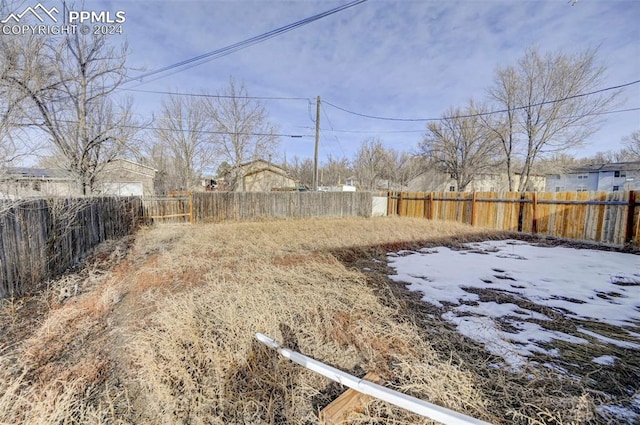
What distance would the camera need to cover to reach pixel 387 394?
4.95 ft

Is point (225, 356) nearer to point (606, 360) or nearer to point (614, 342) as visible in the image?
point (606, 360)

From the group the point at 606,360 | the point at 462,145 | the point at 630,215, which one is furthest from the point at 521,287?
the point at 462,145

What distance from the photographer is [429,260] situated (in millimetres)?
5469

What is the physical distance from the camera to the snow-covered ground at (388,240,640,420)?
8.10 ft

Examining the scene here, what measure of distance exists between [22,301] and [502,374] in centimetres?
538

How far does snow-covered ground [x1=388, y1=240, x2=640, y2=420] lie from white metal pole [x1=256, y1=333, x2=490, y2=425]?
1141mm

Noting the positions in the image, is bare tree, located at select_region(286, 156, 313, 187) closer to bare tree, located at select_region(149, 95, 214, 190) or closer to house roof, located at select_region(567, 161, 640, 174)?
bare tree, located at select_region(149, 95, 214, 190)

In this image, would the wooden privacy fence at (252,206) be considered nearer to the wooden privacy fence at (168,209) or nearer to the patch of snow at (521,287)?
the wooden privacy fence at (168,209)

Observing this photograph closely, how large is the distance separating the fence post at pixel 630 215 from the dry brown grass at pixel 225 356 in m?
7.63

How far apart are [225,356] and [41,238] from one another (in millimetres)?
3946

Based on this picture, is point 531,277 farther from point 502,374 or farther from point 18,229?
point 18,229

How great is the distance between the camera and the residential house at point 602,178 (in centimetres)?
2366

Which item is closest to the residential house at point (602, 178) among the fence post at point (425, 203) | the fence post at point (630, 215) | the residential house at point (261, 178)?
the fence post at point (425, 203)

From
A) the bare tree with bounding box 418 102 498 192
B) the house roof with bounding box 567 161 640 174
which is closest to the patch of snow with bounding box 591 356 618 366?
the bare tree with bounding box 418 102 498 192
